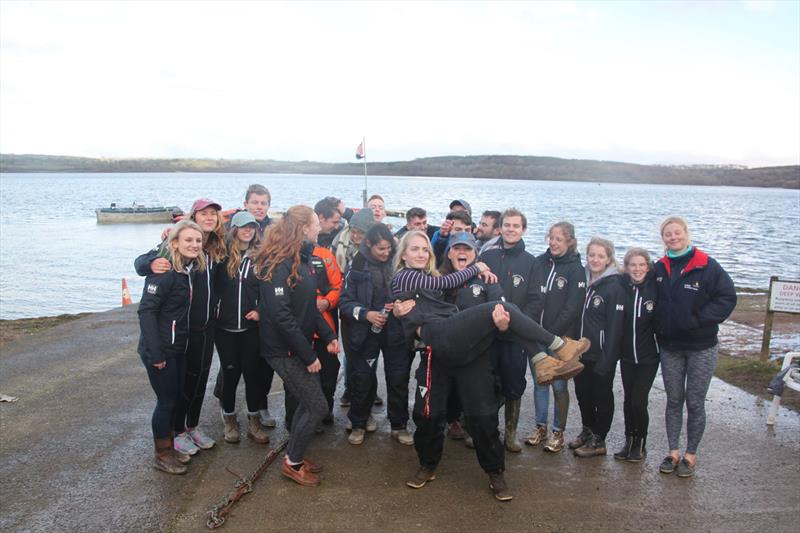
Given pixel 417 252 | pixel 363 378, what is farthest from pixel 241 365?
pixel 417 252

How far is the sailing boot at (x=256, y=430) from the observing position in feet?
17.0

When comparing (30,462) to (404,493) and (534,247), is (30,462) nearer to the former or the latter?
(404,493)

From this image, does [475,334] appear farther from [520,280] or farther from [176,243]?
[176,243]

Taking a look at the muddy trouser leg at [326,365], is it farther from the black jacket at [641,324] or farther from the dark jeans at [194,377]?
the black jacket at [641,324]

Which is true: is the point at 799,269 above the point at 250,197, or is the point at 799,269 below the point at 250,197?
below

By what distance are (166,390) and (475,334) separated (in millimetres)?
2456

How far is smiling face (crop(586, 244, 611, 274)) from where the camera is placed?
16.5 feet

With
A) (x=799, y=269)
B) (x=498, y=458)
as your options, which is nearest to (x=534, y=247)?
(x=799, y=269)

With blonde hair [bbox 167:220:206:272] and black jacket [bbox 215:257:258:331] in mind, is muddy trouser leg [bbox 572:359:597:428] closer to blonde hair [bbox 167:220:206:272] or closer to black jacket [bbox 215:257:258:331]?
black jacket [bbox 215:257:258:331]

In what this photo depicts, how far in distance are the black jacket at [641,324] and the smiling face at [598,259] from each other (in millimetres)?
276

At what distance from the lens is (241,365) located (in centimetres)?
518

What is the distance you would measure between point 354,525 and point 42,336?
751cm

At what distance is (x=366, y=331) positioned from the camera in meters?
5.25

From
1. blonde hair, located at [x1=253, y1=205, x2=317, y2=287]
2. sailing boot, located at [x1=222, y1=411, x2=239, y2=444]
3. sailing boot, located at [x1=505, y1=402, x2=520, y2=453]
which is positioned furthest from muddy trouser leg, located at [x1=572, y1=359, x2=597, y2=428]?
sailing boot, located at [x1=222, y1=411, x2=239, y2=444]
